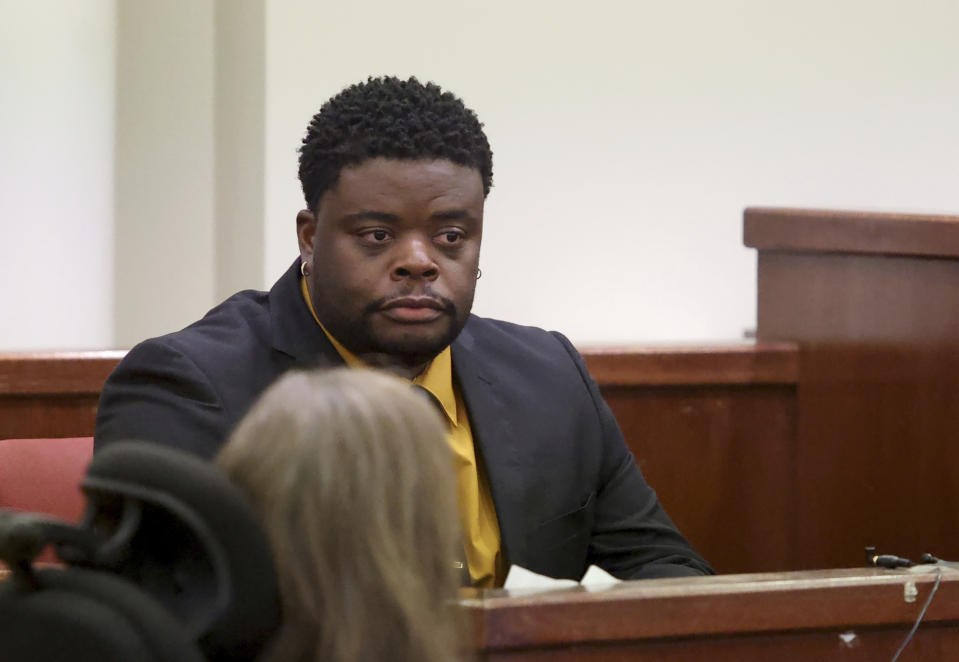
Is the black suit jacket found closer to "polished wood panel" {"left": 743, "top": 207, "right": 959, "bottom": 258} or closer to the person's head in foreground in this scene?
the person's head in foreground

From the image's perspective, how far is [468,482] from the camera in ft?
5.90

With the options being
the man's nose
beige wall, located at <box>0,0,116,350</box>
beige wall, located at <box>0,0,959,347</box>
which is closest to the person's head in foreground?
the man's nose

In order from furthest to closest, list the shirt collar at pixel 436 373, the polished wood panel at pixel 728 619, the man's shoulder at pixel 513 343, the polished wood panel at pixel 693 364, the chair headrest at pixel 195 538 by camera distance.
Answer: the polished wood panel at pixel 693 364, the man's shoulder at pixel 513 343, the shirt collar at pixel 436 373, the polished wood panel at pixel 728 619, the chair headrest at pixel 195 538

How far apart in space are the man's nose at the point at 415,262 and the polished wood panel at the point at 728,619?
0.59 meters

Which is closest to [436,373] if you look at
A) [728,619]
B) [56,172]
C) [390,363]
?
[390,363]

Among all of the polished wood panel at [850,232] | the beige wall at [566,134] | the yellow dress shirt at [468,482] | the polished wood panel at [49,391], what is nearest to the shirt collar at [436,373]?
the yellow dress shirt at [468,482]

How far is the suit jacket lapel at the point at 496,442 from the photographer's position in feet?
5.82

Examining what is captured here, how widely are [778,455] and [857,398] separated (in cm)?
20

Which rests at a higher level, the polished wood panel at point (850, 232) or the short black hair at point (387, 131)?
the short black hair at point (387, 131)

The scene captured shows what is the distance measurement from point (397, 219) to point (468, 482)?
36 cm

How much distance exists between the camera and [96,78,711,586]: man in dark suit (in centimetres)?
170

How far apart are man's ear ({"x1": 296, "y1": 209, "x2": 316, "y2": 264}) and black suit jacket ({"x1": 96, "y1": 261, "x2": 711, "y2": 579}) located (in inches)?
2.1

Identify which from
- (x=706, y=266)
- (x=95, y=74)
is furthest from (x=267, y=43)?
(x=706, y=266)

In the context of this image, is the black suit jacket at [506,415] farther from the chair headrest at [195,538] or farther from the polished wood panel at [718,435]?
the chair headrest at [195,538]
